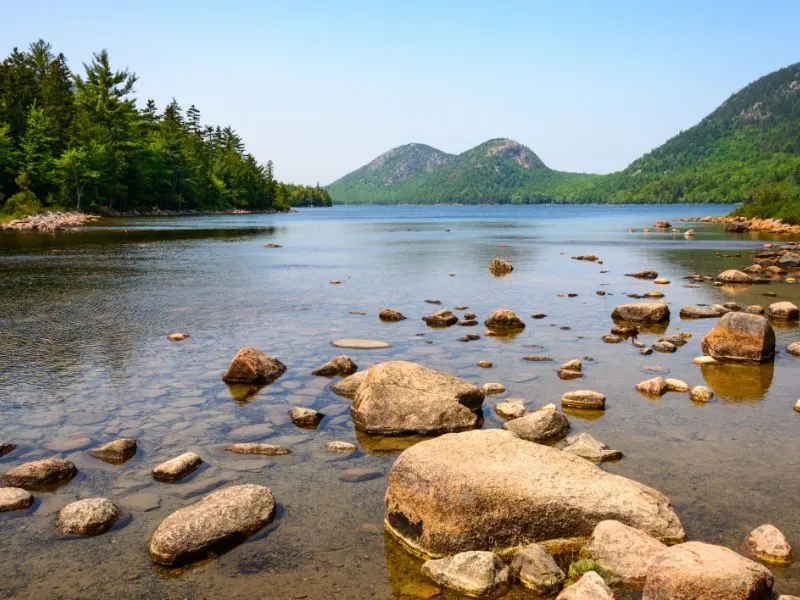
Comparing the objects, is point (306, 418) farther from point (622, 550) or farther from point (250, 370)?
point (622, 550)

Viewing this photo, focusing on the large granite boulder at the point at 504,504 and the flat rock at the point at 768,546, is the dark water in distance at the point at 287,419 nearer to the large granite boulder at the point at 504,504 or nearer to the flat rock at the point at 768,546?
the flat rock at the point at 768,546

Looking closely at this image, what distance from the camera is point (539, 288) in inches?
1184

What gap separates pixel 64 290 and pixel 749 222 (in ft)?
292

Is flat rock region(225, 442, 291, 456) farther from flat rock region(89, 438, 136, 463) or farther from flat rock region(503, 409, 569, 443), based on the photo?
flat rock region(503, 409, 569, 443)

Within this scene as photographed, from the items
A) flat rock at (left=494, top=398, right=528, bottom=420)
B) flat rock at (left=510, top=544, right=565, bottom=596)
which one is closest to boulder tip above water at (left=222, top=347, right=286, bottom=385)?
flat rock at (left=494, top=398, right=528, bottom=420)

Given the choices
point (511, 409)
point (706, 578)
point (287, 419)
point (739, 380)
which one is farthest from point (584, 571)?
point (739, 380)

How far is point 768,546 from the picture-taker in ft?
22.8

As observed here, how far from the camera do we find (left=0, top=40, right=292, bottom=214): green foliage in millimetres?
104188

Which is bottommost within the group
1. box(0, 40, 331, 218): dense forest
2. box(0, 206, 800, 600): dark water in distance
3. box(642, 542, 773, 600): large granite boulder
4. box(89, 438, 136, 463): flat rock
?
box(0, 206, 800, 600): dark water in distance

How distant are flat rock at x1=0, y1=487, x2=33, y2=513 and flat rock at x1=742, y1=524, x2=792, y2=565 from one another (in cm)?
871

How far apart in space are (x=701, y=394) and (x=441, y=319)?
30.6 feet

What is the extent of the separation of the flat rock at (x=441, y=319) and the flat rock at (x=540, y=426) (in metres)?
9.72

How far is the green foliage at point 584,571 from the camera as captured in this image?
254 inches

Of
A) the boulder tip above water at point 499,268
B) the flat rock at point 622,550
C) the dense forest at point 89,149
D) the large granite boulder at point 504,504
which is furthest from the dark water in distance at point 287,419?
the dense forest at point 89,149
